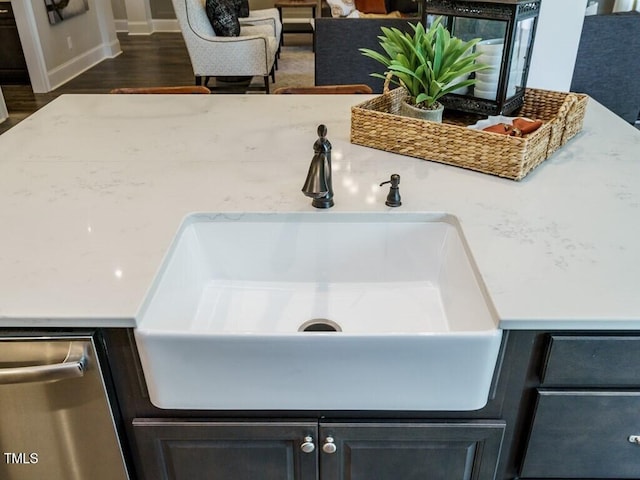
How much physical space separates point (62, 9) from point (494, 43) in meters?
5.63

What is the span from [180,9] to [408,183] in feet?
13.3

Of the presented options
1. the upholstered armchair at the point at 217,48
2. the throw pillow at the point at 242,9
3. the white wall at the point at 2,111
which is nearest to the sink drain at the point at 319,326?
the upholstered armchair at the point at 217,48

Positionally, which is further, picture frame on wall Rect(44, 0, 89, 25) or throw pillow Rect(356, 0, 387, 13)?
throw pillow Rect(356, 0, 387, 13)

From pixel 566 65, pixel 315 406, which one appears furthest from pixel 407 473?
pixel 566 65

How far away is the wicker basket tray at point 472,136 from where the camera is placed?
132 centimetres

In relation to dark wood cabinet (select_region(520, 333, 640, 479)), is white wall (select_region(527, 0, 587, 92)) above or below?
above

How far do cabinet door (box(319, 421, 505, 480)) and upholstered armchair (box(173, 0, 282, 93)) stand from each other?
4.38m

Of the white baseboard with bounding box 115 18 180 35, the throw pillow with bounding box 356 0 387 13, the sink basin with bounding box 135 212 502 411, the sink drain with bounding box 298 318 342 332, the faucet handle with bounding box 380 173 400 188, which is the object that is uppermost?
the faucet handle with bounding box 380 173 400 188

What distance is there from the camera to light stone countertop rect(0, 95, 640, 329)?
0.93 m

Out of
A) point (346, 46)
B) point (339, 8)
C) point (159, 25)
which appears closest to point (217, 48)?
point (346, 46)

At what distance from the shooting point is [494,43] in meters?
1.46

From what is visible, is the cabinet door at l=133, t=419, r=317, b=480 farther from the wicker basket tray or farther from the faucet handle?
the wicker basket tray

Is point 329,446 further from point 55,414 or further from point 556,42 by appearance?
point 556,42

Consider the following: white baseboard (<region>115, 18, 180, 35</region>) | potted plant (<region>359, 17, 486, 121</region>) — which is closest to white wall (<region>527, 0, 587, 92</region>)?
potted plant (<region>359, 17, 486, 121</region>)
